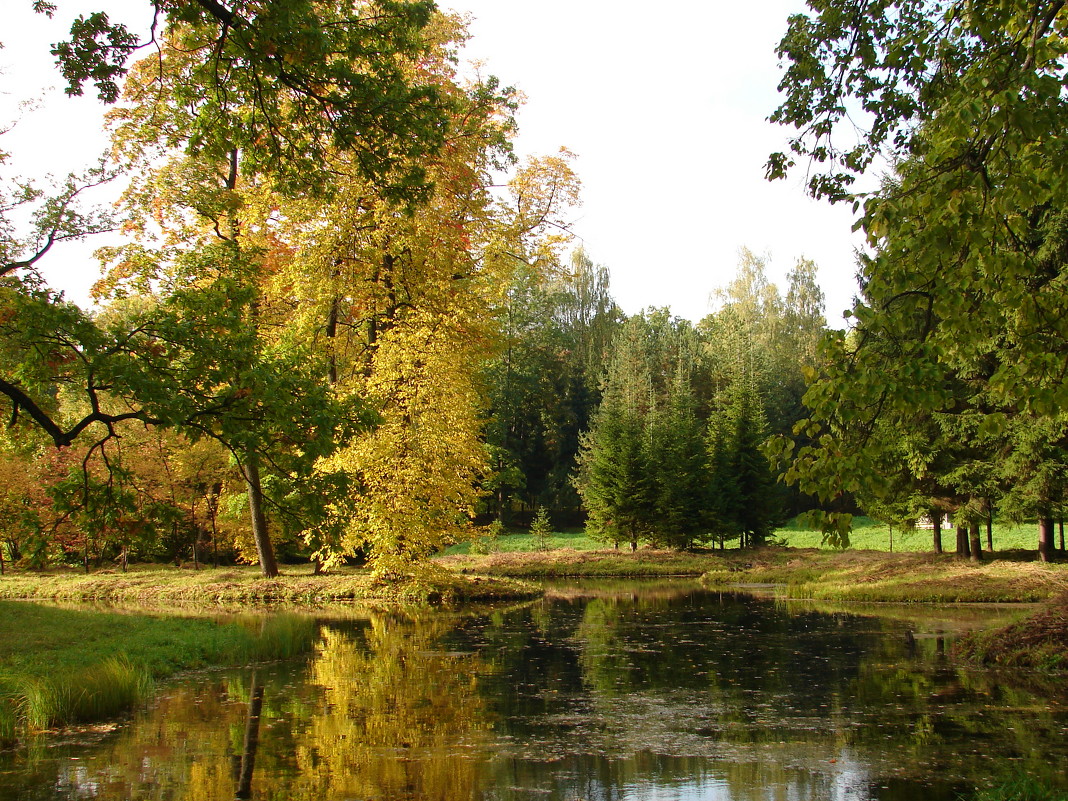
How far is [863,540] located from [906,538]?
2101 mm

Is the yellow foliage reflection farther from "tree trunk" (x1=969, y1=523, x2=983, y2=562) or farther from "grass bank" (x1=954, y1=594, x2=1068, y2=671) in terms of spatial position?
"tree trunk" (x1=969, y1=523, x2=983, y2=562)

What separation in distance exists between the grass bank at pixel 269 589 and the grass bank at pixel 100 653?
350cm

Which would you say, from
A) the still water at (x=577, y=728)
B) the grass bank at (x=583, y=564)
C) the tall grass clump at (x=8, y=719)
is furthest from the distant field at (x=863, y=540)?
the tall grass clump at (x=8, y=719)

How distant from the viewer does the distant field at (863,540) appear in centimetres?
3678

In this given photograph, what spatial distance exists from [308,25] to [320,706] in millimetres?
7349

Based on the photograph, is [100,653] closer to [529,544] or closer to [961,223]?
[961,223]

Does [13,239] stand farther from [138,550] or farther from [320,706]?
[138,550]

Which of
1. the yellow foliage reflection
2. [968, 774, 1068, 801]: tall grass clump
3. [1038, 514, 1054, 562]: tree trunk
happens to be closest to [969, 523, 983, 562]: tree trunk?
[1038, 514, 1054, 562]: tree trunk

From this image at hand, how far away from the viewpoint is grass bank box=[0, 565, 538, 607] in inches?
829

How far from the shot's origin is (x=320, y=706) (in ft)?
30.9

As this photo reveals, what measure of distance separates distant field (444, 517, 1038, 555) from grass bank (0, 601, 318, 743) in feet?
65.6

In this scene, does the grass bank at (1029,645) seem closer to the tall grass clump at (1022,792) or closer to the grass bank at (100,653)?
the tall grass clump at (1022,792)

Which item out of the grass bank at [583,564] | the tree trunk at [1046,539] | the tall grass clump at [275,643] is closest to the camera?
the tall grass clump at [275,643]

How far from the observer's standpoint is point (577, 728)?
849 centimetres
